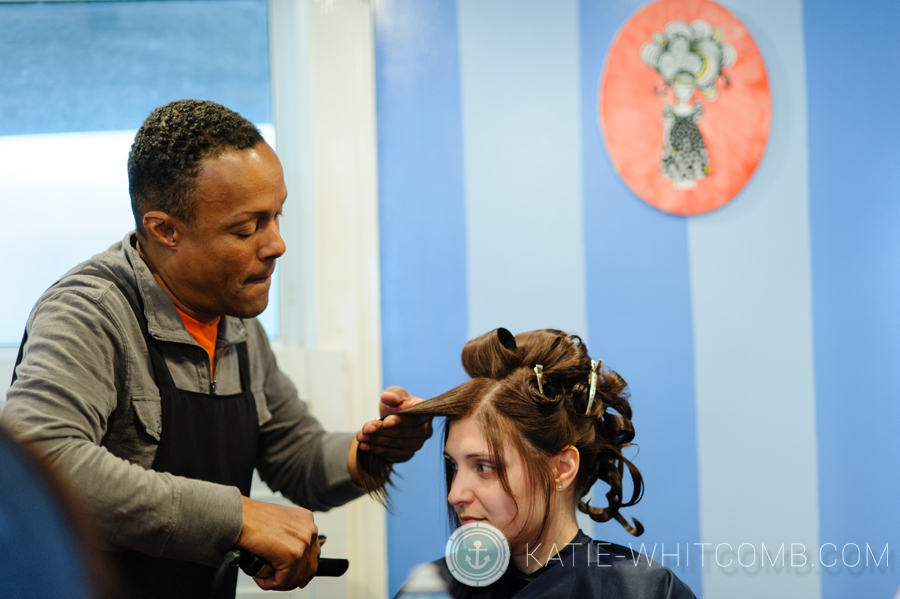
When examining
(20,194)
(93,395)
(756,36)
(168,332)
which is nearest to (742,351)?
(756,36)

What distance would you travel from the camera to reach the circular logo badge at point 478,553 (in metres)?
1.22

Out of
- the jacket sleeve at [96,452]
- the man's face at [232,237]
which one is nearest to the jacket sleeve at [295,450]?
the man's face at [232,237]

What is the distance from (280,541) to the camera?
1.07 metres

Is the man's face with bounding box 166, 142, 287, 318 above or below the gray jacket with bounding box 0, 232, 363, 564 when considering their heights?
above

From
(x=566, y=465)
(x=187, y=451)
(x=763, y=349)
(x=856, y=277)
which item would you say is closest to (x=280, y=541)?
(x=187, y=451)

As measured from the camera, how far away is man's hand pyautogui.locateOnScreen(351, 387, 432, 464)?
133cm

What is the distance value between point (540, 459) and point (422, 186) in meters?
0.97

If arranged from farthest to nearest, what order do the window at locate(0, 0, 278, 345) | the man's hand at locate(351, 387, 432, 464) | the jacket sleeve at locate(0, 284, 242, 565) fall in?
the window at locate(0, 0, 278, 345), the man's hand at locate(351, 387, 432, 464), the jacket sleeve at locate(0, 284, 242, 565)

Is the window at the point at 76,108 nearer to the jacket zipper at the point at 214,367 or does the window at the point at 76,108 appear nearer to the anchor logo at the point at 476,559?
the jacket zipper at the point at 214,367

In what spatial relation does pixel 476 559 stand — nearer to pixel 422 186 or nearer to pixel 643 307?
pixel 643 307

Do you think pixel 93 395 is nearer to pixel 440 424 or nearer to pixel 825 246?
pixel 440 424

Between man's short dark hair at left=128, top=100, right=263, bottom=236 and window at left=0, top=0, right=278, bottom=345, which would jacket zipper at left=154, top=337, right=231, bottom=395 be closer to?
man's short dark hair at left=128, top=100, right=263, bottom=236

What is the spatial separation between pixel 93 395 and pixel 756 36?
77.8 inches

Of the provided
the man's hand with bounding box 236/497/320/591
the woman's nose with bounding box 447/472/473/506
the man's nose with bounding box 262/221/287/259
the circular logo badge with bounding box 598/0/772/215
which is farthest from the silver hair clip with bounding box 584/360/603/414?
the circular logo badge with bounding box 598/0/772/215
